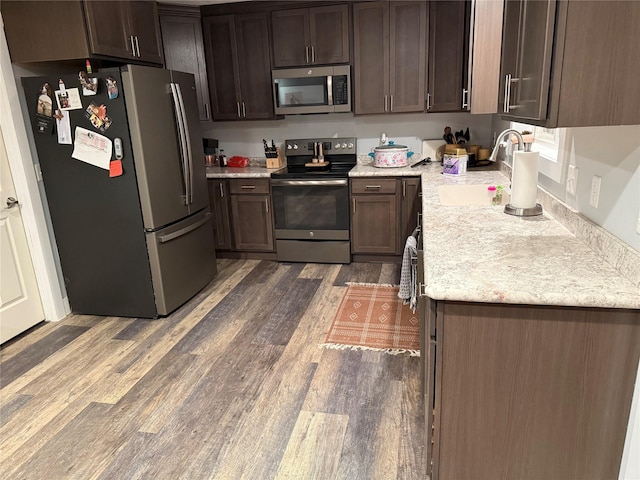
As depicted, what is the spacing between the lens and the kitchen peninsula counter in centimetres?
126

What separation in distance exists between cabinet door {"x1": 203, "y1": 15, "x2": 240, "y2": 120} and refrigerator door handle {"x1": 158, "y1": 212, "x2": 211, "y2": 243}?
1.20 meters

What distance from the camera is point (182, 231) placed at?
3.24m

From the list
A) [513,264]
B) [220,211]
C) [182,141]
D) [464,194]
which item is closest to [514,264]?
[513,264]

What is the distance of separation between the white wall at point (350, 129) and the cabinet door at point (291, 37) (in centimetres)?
64

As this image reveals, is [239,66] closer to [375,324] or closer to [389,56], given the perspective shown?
[389,56]

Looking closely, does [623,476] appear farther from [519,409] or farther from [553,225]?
[553,225]

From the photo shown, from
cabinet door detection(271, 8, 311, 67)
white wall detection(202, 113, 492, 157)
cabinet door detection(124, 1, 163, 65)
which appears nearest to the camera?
cabinet door detection(124, 1, 163, 65)

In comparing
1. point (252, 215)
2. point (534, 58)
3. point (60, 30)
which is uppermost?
point (60, 30)

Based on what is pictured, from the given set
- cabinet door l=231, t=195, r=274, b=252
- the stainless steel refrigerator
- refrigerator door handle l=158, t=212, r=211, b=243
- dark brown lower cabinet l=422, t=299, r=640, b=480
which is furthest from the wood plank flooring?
cabinet door l=231, t=195, r=274, b=252

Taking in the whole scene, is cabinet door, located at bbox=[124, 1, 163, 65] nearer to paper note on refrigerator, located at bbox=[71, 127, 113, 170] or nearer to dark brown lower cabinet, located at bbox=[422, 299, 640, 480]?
paper note on refrigerator, located at bbox=[71, 127, 113, 170]

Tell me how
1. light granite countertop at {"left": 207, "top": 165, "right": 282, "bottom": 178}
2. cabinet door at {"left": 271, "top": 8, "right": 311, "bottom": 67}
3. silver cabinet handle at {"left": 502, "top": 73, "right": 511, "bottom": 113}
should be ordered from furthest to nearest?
light granite countertop at {"left": 207, "top": 165, "right": 282, "bottom": 178} < cabinet door at {"left": 271, "top": 8, "right": 311, "bottom": 67} < silver cabinet handle at {"left": 502, "top": 73, "right": 511, "bottom": 113}

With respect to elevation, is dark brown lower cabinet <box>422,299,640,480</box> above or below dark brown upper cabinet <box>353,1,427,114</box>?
below

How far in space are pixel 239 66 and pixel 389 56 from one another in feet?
4.55

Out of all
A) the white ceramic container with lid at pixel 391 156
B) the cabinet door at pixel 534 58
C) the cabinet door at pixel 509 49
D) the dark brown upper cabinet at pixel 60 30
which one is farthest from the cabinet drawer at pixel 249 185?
the cabinet door at pixel 534 58
